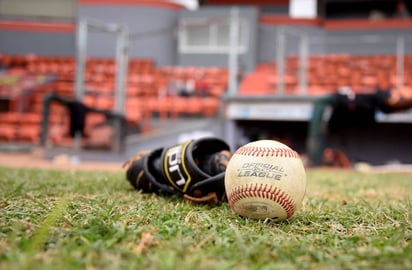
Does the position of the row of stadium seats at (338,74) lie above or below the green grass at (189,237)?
above

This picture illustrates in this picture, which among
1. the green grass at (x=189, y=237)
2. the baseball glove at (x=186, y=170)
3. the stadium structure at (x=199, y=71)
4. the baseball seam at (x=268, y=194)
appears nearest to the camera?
the green grass at (x=189, y=237)

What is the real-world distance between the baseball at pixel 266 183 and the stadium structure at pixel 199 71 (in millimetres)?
6582

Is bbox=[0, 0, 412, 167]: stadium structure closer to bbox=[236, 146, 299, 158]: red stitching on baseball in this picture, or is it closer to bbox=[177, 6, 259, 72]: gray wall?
bbox=[177, 6, 259, 72]: gray wall

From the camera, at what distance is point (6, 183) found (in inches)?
133

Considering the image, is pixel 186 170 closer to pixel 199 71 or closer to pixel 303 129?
pixel 303 129

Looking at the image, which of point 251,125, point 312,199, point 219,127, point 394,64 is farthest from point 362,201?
point 394,64

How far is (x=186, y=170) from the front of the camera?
2.53m

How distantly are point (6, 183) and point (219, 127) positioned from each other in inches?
255

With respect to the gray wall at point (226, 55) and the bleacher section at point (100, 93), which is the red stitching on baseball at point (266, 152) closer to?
the bleacher section at point (100, 93)

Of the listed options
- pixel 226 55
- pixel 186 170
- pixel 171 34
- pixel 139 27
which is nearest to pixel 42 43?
pixel 139 27

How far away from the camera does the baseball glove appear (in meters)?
2.52

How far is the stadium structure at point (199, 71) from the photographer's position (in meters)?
9.25

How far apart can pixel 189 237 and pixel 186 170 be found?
915 mm

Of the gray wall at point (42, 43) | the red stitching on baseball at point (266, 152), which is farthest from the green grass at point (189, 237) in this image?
the gray wall at point (42, 43)
